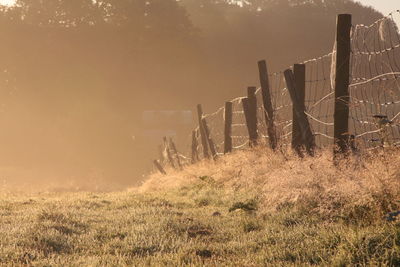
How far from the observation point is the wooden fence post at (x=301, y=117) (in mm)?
9219

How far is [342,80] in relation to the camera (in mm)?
7977

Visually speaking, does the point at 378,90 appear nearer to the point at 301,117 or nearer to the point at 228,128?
the point at 301,117


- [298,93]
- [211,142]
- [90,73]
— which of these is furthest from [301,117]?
[90,73]

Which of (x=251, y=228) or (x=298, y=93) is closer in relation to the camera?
(x=251, y=228)

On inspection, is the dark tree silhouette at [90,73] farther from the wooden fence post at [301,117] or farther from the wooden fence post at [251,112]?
the wooden fence post at [301,117]

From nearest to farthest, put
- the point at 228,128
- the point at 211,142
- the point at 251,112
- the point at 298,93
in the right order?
1. the point at 298,93
2. the point at 251,112
3. the point at 228,128
4. the point at 211,142

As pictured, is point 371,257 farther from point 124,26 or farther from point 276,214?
point 124,26

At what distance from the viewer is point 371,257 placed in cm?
466

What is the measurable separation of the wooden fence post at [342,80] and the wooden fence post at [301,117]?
1.21 m

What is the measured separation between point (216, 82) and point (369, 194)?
40.2 m

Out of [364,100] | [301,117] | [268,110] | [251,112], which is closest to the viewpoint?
[364,100]

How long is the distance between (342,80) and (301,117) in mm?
1507

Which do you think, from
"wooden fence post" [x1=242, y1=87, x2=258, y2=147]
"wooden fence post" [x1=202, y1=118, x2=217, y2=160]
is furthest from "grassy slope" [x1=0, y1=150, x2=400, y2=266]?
"wooden fence post" [x1=202, y1=118, x2=217, y2=160]

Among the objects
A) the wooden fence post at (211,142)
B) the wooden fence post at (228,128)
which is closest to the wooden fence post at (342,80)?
the wooden fence post at (228,128)
